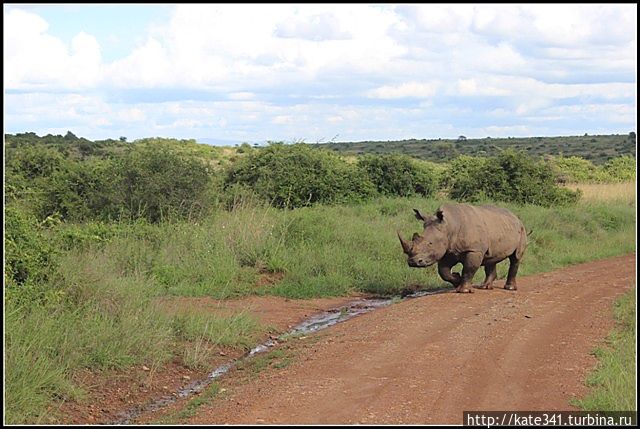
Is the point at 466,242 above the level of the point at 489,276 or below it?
above

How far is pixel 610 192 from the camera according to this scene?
28.4 meters

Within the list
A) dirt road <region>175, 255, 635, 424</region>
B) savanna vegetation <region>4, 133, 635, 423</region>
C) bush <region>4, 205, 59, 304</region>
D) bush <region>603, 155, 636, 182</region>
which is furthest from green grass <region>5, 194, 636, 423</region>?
bush <region>603, 155, 636, 182</region>

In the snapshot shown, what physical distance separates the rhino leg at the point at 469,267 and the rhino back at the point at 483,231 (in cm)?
9

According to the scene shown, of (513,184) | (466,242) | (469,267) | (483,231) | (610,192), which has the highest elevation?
(513,184)

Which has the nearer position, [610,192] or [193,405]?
[193,405]

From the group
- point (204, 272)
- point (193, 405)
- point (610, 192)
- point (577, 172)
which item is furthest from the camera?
point (577, 172)

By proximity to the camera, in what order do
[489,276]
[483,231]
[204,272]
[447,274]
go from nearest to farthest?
1. [483,231]
2. [447,274]
3. [489,276]
4. [204,272]

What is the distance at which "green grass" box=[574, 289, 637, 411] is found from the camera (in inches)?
234

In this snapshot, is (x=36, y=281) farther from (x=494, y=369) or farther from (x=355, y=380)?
(x=494, y=369)

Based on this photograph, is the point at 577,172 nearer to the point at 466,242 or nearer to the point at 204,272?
the point at 466,242

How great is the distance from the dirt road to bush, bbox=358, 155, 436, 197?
1288cm

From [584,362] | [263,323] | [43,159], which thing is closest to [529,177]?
[43,159]

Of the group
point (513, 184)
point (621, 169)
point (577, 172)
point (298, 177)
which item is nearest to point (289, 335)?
point (298, 177)

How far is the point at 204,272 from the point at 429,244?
390 centimetres
